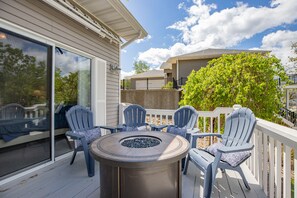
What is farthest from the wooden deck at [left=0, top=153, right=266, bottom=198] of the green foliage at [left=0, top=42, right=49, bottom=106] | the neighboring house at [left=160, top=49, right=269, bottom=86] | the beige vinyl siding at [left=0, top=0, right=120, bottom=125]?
the neighboring house at [left=160, top=49, right=269, bottom=86]

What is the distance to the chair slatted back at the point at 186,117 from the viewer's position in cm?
329

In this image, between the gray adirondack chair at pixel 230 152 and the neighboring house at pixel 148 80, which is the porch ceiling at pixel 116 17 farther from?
the neighboring house at pixel 148 80

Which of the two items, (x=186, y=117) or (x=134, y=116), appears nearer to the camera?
(x=186, y=117)

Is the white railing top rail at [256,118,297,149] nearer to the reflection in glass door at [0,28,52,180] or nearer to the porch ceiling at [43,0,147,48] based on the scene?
the reflection in glass door at [0,28,52,180]

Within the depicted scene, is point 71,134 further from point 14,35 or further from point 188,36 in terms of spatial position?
point 188,36

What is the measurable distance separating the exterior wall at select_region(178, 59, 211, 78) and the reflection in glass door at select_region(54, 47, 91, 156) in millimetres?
10024

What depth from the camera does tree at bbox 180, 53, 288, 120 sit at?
165 inches

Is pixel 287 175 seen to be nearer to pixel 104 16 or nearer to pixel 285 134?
pixel 285 134

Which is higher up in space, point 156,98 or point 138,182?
point 156,98

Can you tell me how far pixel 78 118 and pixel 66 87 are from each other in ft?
2.38

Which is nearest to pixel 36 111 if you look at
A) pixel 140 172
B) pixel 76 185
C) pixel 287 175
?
pixel 76 185

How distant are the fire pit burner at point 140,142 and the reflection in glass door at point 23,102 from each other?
163 centimetres

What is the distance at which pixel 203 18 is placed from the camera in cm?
934

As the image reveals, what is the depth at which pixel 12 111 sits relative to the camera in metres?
2.35
